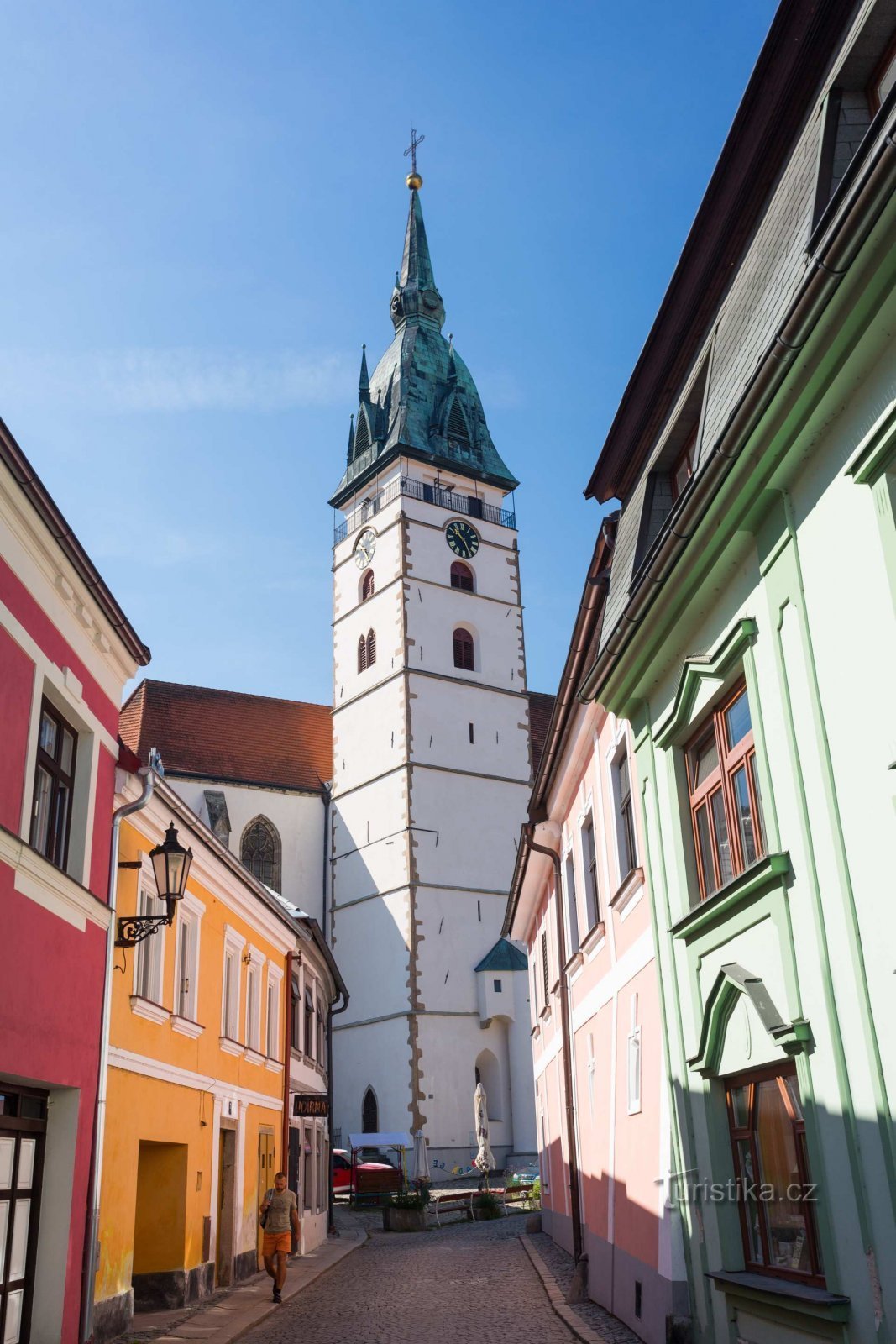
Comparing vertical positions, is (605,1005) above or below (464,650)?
below

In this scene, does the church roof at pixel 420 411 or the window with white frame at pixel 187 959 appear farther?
the church roof at pixel 420 411

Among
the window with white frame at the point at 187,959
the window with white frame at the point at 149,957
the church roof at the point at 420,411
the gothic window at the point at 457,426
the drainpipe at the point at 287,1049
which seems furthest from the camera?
the gothic window at the point at 457,426

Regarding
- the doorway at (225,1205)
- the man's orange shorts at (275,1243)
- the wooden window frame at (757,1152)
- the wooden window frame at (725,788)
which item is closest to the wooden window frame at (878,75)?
the wooden window frame at (725,788)

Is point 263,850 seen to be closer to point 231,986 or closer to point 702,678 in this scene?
point 231,986

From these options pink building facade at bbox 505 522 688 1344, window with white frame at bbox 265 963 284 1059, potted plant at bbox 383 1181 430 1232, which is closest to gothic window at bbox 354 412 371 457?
potted plant at bbox 383 1181 430 1232

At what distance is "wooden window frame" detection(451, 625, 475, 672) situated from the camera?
148 feet

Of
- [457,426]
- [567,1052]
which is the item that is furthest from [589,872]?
[457,426]

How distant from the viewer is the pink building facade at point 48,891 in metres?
8.20

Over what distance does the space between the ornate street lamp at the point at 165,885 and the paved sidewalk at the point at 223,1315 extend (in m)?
3.31

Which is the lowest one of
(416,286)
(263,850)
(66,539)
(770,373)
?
(770,373)

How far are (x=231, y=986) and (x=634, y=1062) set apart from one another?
7617 mm

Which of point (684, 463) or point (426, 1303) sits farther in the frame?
point (426, 1303)

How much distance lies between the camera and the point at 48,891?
29.0 ft

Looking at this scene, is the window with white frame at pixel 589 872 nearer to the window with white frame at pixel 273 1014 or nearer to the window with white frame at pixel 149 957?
the window with white frame at pixel 149 957
